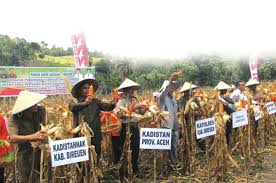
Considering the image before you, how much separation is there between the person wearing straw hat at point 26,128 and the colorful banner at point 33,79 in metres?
7.75

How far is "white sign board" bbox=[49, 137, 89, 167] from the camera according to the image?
12.1 feet

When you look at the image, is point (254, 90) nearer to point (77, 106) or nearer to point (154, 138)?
point (154, 138)

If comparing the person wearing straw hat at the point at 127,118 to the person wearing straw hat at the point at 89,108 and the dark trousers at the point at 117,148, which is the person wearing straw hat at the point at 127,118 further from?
the person wearing straw hat at the point at 89,108

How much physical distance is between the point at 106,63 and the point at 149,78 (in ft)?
10.9

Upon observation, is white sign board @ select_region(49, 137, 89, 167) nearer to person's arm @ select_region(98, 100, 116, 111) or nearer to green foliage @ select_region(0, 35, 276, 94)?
person's arm @ select_region(98, 100, 116, 111)

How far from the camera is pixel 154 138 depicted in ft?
15.9

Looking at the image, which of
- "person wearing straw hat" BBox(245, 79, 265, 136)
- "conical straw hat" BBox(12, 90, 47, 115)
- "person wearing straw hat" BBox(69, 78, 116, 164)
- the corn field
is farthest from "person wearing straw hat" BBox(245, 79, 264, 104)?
"conical straw hat" BBox(12, 90, 47, 115)

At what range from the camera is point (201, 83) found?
25281 millimetres

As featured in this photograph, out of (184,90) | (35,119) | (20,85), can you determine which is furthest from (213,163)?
(20,85)

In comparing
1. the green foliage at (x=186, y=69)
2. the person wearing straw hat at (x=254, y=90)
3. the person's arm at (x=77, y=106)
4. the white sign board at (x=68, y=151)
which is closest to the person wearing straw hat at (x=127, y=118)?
the person's arm at (x=77, y=106)

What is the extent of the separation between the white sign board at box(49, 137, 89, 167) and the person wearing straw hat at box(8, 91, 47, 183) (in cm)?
19

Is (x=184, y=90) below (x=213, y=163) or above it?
above

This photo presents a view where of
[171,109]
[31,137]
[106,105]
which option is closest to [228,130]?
[171,109]

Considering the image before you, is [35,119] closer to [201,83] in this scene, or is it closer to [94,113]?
[94,113]
